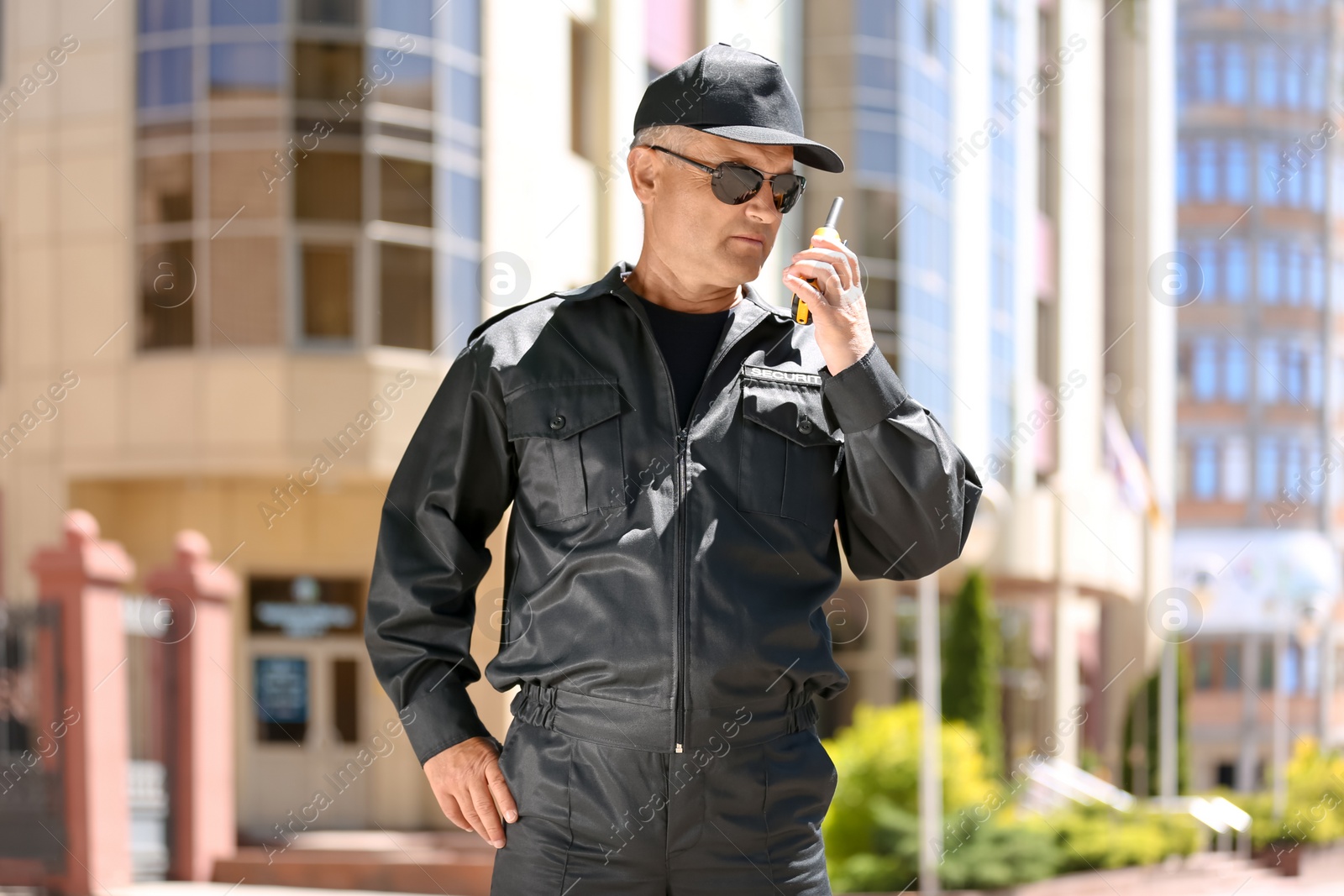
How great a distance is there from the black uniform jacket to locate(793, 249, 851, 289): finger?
0.14 meters

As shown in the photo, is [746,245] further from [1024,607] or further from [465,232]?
[1024,607]

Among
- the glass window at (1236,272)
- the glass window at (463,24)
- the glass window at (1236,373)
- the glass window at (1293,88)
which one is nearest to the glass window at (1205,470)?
the glass window at (1236,373)

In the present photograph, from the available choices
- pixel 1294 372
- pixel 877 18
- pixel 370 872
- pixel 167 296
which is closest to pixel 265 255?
pixel 167 296

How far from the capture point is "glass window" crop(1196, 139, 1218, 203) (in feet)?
243

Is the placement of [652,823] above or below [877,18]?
below

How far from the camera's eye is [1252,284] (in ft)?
245

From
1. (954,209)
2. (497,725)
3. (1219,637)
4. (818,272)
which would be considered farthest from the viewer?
(1219,637)

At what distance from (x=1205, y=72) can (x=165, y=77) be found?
6505 centimetres

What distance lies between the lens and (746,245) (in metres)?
2.73

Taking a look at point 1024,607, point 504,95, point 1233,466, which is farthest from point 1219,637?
point 504,95

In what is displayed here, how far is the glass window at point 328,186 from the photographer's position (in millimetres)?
17562

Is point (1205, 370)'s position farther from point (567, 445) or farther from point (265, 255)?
point (567, 445)

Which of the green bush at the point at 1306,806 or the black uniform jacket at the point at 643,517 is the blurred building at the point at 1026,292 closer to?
the green bush at the point at 1306,806

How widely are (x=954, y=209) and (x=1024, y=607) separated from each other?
37.5 ft
